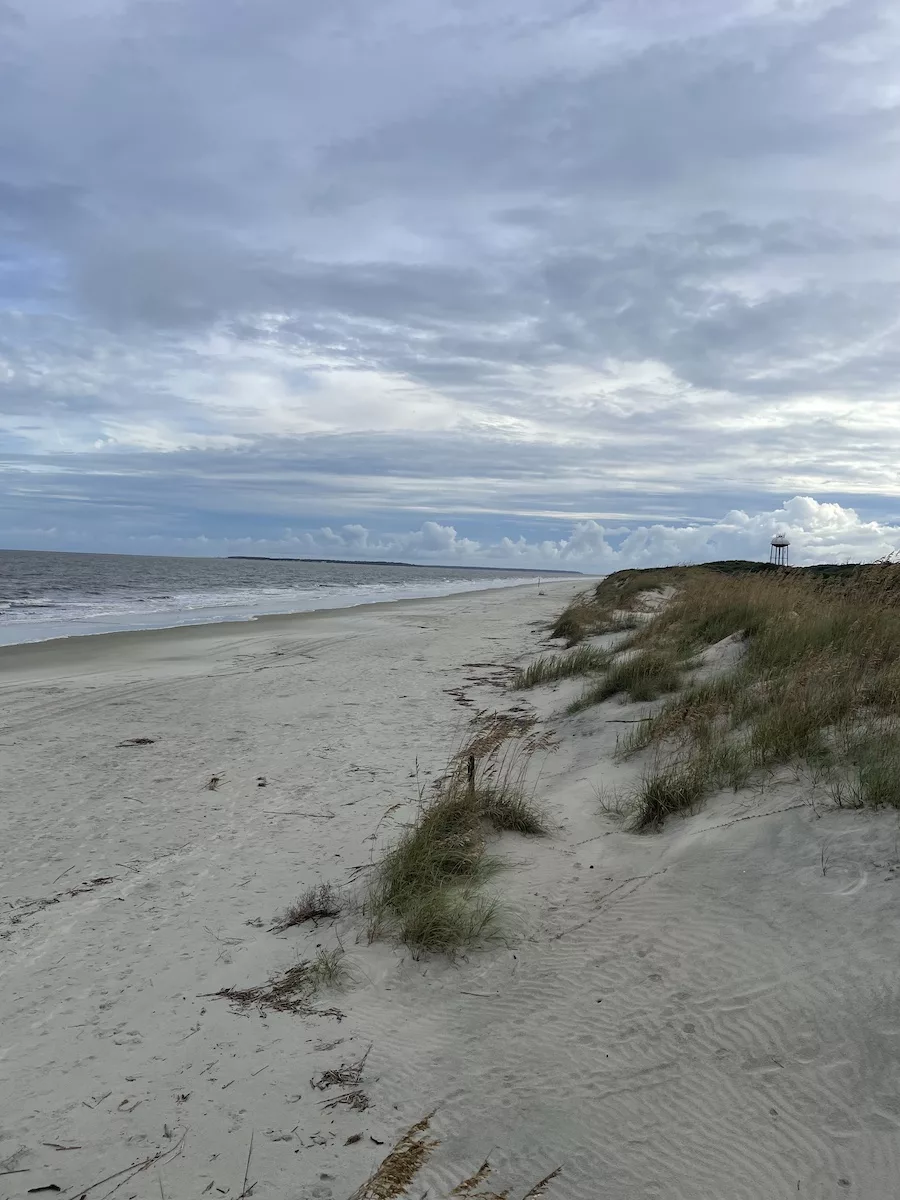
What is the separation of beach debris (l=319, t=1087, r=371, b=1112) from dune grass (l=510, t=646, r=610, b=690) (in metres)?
8.25

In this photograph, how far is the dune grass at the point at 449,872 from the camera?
3748mm

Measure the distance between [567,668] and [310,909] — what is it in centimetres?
737

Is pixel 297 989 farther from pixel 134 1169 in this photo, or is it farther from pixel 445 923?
pixel 134 1169

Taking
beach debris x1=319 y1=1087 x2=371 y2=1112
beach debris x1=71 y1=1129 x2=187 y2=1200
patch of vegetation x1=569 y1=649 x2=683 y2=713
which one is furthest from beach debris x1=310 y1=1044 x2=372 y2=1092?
patch of vegetation x1=569 y1=649 x2=683 y2=713

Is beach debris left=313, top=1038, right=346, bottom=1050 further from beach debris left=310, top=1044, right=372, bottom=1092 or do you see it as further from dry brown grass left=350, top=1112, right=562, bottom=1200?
dry brown grass left=350, top=1112, right=562, bottom=1200

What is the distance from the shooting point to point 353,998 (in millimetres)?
3389

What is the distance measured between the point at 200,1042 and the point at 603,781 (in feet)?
12.0

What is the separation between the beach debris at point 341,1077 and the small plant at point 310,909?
1.29 metres

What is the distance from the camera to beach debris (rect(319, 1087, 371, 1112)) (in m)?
2.72

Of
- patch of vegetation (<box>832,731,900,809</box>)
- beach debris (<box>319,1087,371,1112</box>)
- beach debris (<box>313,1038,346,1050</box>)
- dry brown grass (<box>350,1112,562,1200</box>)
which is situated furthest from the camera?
patch of vegetation (<box>832,731,900,809</box>)

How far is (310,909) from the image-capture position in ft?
14.0

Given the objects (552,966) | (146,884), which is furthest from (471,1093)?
(146,884)

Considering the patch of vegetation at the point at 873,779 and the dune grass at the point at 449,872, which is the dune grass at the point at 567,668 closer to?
the dune grass at the point at 449,872

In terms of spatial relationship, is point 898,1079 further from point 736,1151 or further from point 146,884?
point 146,884
